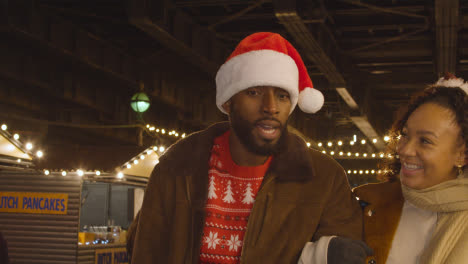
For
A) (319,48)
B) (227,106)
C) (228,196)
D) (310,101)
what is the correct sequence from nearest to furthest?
(228,196)
(310,101)
(227,106)
(319,48)

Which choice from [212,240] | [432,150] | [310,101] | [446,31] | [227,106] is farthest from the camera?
[446,31]

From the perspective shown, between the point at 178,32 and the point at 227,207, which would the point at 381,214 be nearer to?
the point at 227,207

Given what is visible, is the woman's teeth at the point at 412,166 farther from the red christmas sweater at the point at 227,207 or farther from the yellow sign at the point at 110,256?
the yellow sign at the point at 110,256

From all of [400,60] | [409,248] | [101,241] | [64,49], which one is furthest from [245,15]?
[409,248]

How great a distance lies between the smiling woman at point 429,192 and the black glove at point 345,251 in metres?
0.31

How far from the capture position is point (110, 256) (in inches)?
419

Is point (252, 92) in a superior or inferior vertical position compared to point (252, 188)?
superior

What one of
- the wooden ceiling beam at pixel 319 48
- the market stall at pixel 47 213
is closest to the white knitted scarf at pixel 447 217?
the wooden ceiling beam at pixel 319 48

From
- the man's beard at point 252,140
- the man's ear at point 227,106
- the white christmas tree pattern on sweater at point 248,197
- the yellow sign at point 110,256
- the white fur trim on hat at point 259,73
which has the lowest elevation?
the yellow sign at point 110,256

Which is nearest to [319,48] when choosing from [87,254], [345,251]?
[87,254]

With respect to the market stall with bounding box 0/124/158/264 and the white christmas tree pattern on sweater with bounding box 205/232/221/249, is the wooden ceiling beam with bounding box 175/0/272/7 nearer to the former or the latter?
the market stall with bounding box 0/124/158/264

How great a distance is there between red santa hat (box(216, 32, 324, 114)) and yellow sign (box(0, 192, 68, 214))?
7.62 metres

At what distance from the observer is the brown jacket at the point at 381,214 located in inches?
103

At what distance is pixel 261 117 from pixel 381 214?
77cm
